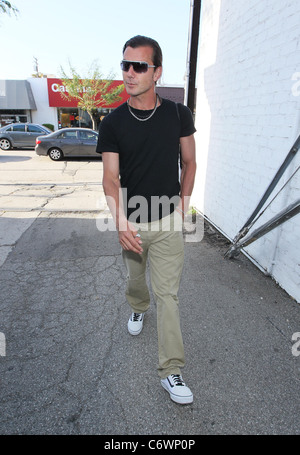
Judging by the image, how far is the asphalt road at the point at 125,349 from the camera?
1.92 m

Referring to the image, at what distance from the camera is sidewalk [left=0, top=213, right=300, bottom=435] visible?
1.92 metres

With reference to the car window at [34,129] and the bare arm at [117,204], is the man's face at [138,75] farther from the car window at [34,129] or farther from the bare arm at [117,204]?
the car window at [34,129]

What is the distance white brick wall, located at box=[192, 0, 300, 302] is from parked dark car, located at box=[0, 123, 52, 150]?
14.0 m

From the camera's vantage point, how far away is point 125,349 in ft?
8.28

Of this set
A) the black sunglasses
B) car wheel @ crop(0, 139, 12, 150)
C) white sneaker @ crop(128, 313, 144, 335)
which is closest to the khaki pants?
white sneaker @ crop(128, 313, 144, 335)

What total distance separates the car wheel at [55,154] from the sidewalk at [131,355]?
35.9 ft

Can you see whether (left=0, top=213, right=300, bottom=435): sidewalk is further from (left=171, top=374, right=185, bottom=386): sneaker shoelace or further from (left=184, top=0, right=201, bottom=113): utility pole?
(left=184, top=0, right=201, bottom=113): utility pole

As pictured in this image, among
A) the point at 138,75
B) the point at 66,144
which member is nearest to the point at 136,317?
the point at 138,75

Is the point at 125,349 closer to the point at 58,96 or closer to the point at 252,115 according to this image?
the point at 252,115

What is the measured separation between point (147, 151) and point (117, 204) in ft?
1.38

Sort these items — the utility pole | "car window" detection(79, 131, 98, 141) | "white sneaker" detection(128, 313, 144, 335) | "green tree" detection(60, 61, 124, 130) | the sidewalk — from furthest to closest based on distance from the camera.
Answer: "green tree" detection(60, 61, 124, 130)
"car window" detection(79, 131, 98, 141)
the utility pole
"white sneaker" detection(128, 313, 144, 335)
the sidewalk

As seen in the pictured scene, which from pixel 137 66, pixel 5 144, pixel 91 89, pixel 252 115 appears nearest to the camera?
pixel 137 66

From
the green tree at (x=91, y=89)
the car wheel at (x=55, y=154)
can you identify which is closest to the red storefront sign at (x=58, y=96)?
the green tree at (x=91, y=89)

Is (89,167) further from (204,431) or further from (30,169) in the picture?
(204,431)
